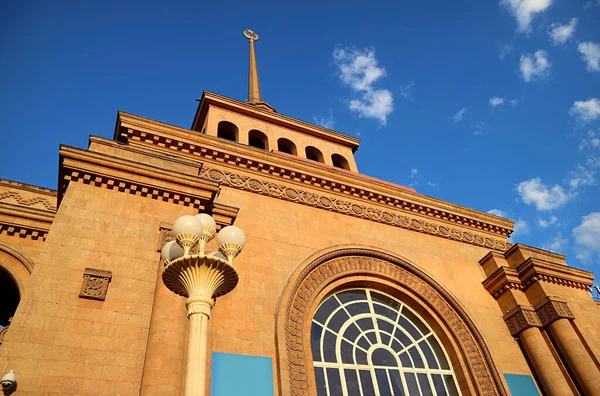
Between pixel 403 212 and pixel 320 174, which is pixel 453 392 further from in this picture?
pixel 320 174

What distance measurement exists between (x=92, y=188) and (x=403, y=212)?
911 centimetres

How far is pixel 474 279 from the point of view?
13.4m

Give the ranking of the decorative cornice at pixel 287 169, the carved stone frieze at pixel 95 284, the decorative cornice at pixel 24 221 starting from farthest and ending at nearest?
the decorative cornice at pixel 287 169
the decorative cornice at pixel 24 221
the carved stone frieze at pixel 95 284

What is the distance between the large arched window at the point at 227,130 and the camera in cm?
1758

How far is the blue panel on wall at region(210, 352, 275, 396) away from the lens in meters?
7.56

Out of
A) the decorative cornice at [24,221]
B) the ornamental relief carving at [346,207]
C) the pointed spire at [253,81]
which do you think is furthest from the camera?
the pointed spire at [253,81]

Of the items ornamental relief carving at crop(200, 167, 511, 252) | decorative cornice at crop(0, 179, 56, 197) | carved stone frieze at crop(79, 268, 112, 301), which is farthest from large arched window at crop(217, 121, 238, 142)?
carved stone frieze at crop(79, 268, 112, 301)

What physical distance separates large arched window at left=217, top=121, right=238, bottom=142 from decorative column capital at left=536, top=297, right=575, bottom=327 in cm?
1193

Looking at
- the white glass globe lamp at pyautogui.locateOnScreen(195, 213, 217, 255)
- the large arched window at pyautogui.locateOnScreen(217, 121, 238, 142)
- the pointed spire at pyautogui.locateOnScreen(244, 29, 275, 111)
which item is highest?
the pointed spire at pyautogui.locateOnScreen(244, 29, 275, 111)

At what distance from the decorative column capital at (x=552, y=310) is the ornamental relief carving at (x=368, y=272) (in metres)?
2.21

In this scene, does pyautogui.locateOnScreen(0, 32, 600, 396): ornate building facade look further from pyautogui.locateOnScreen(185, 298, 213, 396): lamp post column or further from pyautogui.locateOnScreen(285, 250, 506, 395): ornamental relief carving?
pyautogui.locateOnScreen(185, 298, 213, 396): lamp post column

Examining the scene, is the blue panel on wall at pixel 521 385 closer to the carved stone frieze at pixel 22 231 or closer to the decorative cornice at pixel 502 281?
the decorative cornice at pixel 502 281

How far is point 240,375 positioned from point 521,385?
7.62 metres

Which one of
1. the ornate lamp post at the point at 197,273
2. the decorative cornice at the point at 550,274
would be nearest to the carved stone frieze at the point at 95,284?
the ornate lamp post at the point at 197,273
